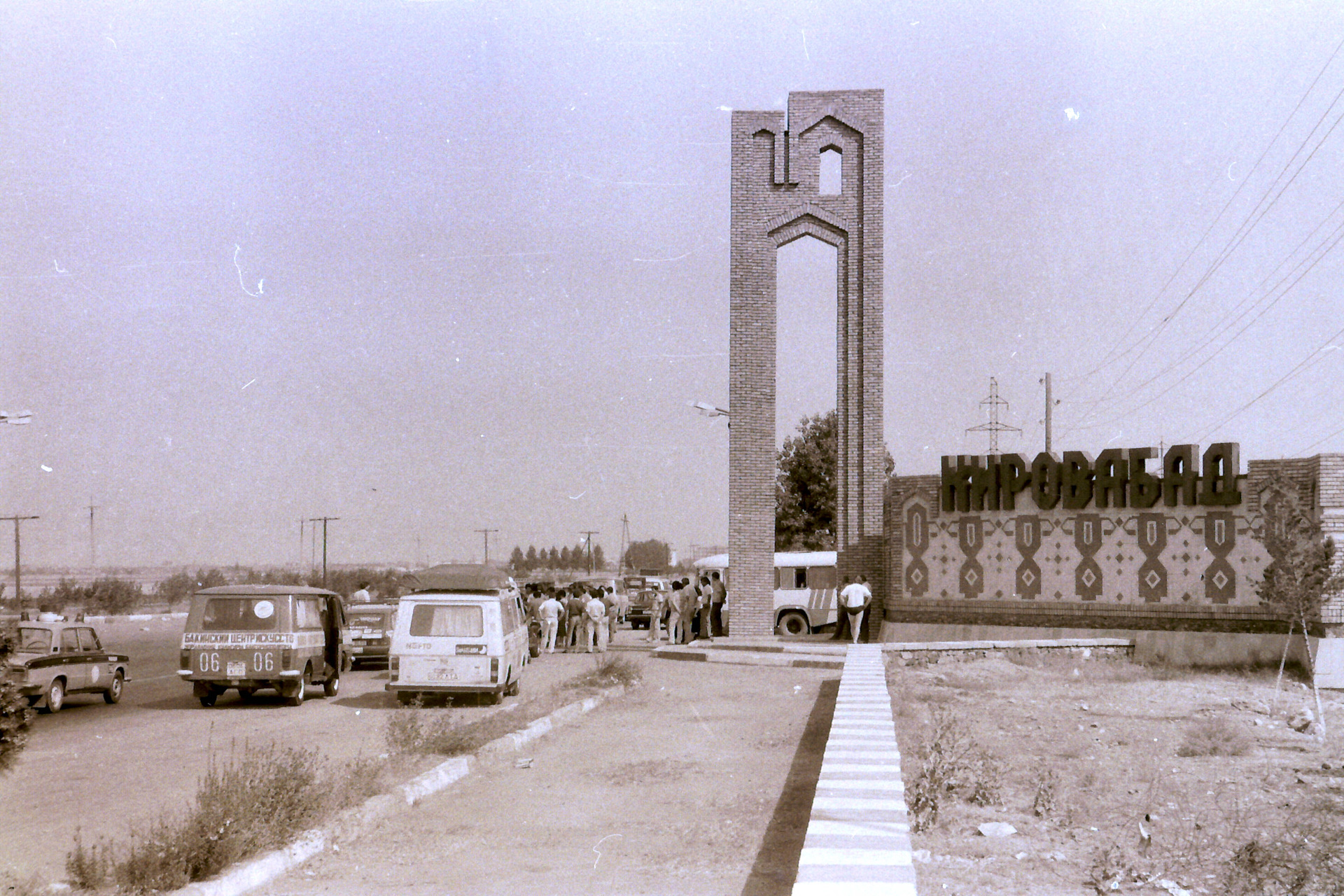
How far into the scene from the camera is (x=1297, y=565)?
1744 cm

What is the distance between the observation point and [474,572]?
72.3 ft

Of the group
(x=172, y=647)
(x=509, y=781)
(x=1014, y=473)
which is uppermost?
(x=1014, y=473)

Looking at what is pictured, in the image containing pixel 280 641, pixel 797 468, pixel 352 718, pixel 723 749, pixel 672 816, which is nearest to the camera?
Result: pixel 672 816

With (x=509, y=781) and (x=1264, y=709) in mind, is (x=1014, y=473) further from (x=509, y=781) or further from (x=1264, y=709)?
(x=509, y=781)

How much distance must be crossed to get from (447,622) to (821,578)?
1931 centimetres

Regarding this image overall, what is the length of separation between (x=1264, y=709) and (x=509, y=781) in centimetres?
1194

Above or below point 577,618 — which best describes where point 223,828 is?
above

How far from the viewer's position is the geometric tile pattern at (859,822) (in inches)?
231

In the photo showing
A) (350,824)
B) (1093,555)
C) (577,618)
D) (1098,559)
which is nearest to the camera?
(350,824)

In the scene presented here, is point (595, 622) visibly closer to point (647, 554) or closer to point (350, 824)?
point (350, 824)

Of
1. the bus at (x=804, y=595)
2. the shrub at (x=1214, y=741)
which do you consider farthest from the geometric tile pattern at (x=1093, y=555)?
→ the shrub at (x=1214, y=741)

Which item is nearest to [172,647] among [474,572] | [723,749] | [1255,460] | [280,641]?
[474,572]

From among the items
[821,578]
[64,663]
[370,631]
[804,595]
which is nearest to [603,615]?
[370,631]

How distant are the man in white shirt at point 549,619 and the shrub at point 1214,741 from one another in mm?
17538
